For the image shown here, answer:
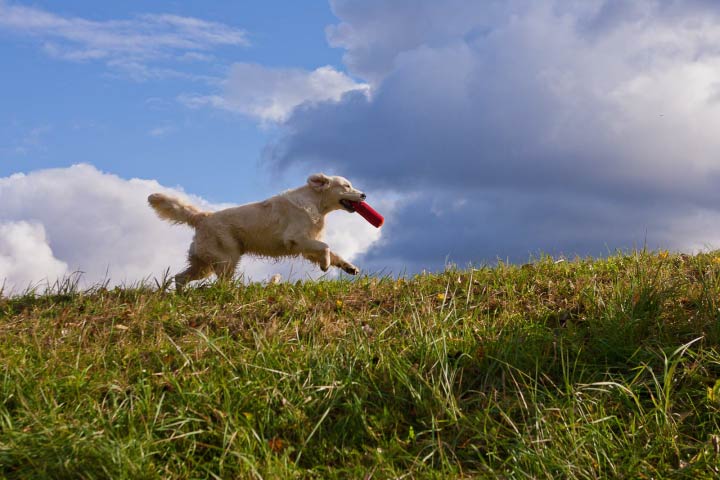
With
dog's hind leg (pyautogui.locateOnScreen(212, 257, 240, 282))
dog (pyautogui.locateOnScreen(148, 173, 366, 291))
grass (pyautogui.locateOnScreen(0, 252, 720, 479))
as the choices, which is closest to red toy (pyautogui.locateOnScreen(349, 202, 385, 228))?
dog (pyautogui.locateOnScreen(148, 173, 366, 291))

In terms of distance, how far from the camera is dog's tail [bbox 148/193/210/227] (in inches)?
382

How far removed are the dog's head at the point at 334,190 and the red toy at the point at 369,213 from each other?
0.17m

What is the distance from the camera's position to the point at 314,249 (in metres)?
9.27

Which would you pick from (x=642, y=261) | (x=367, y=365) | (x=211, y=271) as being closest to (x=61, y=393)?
(x=367, y=365)

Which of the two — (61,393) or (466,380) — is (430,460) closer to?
(466,380)

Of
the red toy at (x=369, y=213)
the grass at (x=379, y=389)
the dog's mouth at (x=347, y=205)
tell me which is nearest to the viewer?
the grass at (x=379, y=389)

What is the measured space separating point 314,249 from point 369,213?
3.87 ft

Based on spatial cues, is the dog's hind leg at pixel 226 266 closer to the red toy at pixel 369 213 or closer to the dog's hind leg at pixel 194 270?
→ the dog's hind leg at pixel 194 270

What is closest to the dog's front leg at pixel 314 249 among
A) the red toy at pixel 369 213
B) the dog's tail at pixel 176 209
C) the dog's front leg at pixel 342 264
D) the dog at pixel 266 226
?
the dog at pixel 266 226

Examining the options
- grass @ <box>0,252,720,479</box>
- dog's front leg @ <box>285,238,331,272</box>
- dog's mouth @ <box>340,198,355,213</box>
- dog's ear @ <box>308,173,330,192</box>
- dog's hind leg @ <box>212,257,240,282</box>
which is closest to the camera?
grass @ <box>0,252,720,479</box>

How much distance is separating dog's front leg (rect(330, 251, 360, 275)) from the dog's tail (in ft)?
6.01

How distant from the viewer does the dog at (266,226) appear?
940 cm

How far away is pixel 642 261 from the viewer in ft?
26.9

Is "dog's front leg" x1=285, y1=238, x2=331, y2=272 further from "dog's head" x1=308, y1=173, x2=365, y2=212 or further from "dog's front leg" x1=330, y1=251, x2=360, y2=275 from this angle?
"dog's head" x1=308, y1=173, x2=365, y2=212
